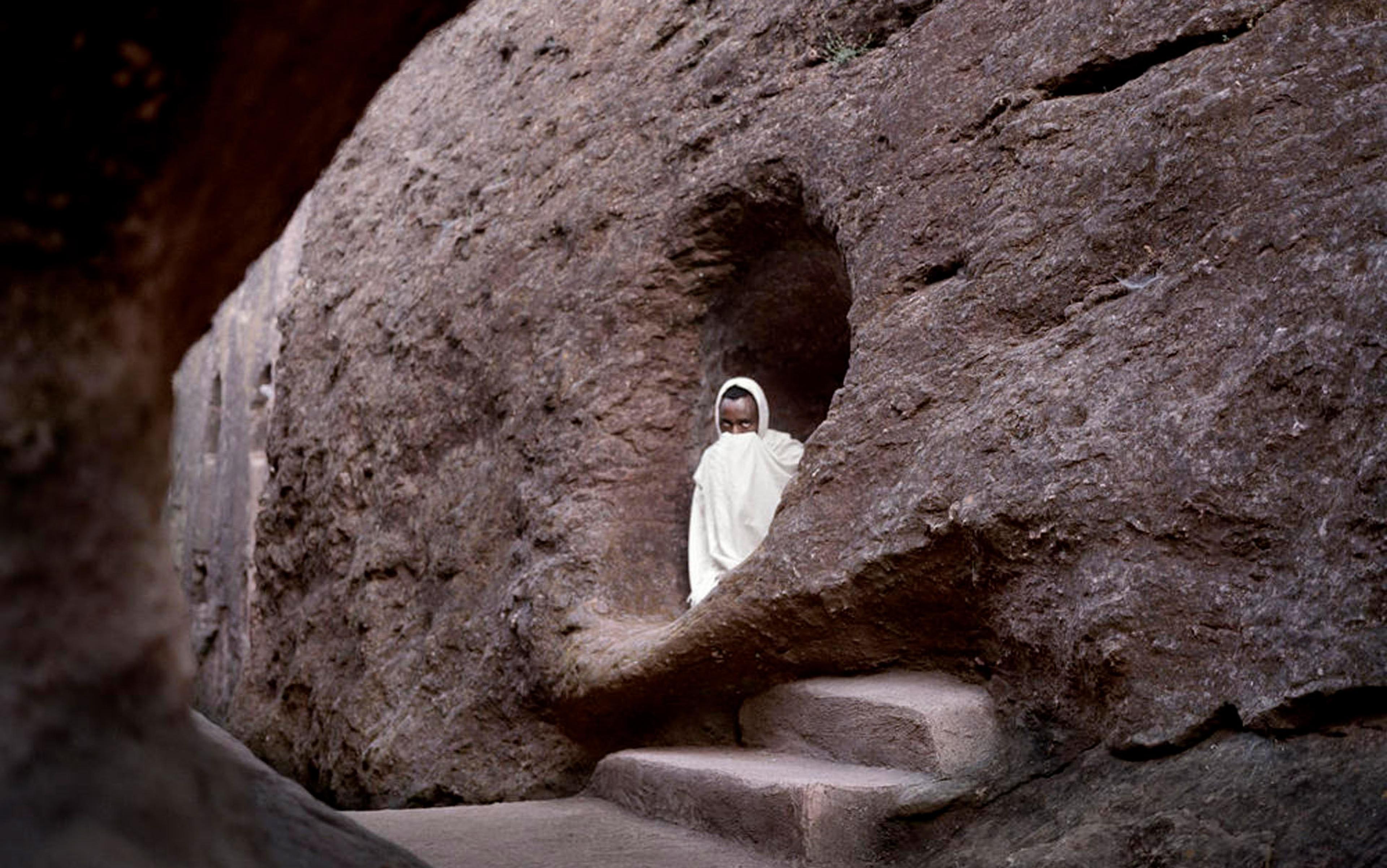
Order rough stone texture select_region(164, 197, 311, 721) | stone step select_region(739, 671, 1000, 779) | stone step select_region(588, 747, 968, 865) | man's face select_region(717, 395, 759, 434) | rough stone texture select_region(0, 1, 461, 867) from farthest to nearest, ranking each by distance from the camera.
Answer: rough stone texture select_region(164, 197, 311, 721), man's face select_region(717, 395, 759, 434), stone step select_region(739, 671, 1000, 779), stone step select_region(588, 747, 968, 865), rough stone texture select_region(0, 1, 461, 867)

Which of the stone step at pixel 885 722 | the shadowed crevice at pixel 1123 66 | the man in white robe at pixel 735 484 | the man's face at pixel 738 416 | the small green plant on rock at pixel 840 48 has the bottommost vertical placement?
the stone step at pixel 885 722

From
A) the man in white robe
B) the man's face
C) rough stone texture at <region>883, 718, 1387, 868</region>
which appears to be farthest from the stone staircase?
the man's face

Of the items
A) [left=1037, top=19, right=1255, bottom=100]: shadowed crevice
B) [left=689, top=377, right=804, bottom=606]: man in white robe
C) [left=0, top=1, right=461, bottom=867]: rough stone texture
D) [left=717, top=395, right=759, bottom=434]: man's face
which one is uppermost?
[left=0, top=1, right=461, bottom=867]: rough stone texture

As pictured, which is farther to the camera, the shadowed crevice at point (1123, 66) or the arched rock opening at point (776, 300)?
the arched rock opening at point (776, 300)

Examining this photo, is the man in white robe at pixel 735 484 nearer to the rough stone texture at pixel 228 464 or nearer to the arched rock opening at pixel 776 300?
the arched rock opening at pixel 776 300

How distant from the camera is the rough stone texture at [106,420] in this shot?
61.1 inches

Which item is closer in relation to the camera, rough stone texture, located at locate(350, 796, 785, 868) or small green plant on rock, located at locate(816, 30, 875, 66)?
rough stone texture, located at locate(350, 796, 785, 868)

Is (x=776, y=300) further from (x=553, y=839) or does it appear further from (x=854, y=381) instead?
(x=553, y=839)

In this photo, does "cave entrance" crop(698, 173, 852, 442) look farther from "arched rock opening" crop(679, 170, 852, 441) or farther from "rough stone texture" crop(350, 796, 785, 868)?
"rough stone texture" crop(350, 796, 785, 868)

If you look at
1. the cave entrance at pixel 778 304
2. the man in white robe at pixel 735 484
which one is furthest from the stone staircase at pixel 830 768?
the cave entrance at pixel 778 304

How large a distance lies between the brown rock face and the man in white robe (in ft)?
0.82

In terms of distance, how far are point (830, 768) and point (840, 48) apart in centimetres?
327

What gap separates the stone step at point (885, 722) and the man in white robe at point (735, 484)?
1067 mm

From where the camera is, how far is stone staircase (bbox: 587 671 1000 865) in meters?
3.92
